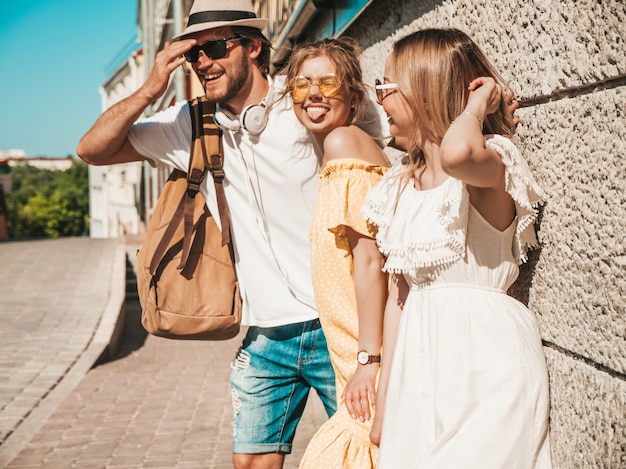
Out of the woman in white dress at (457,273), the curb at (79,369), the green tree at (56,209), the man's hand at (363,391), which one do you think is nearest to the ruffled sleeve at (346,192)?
the woman in white dress at (457,273)

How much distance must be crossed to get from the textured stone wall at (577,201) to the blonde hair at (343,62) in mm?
499

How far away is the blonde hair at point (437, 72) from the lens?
2.07 m

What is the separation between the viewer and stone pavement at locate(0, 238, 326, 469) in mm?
5477

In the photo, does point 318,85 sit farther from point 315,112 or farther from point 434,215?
point 434,215

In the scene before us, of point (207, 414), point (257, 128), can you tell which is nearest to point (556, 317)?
point (257, 128)

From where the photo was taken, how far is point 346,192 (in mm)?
2377

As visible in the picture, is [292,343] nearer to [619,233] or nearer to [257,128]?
[257,128]

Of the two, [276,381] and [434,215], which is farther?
[276,381]

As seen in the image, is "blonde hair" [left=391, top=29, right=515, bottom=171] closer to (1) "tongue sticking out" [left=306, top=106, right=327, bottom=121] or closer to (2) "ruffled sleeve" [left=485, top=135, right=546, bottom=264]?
(2) "ruffled sleeve" [left=485, top=135, right=546, bottom=264]

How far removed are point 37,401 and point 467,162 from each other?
19.5 ft

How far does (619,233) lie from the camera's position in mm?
1920

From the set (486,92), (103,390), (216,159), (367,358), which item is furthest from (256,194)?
(103,390)

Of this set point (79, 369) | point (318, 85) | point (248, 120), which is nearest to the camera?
point (318, 85)

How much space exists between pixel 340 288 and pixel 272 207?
60 cm
